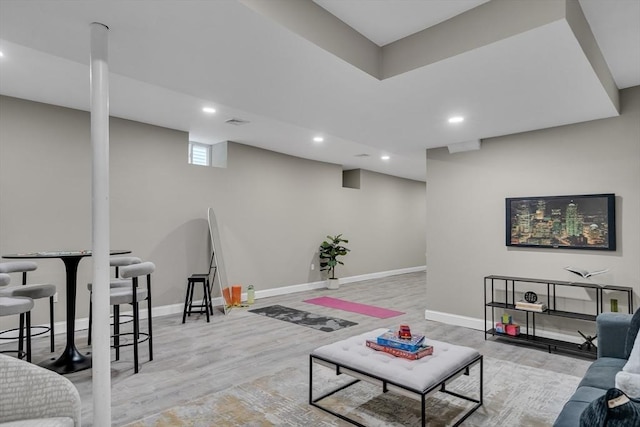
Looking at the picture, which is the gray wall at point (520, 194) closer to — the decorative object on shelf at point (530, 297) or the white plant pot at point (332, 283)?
the decorative object on shelf at point (530, 297)

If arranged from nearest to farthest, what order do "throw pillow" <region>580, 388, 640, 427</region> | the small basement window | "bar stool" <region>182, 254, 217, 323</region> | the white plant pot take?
Result: "throw pillow" <region>580, 388, 640, 427</region> → "bar stool" <region>182, 254, 217, 323</region> → the small basement window → the white plant pot

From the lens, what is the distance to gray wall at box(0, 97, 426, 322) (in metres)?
4.28

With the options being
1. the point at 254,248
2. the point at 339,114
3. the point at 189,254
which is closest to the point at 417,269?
the point at 254,248

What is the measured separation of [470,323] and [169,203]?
4.53 meters

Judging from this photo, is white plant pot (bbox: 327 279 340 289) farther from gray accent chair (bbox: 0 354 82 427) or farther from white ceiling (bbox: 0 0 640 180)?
gray accent chair (bbox: 0 354 82 427)

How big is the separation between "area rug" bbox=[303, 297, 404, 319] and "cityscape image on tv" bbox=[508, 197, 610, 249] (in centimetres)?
210

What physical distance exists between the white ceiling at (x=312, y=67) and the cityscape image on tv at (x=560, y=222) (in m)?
0.90

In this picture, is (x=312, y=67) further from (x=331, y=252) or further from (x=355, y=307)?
(x=331, y=252)

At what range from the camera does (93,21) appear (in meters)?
2.13

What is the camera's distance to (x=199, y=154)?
21.1 feet

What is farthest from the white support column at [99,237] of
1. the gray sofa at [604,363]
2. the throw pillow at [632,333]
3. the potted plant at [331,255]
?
the potted plant at [331,255]

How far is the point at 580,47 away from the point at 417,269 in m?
8.83

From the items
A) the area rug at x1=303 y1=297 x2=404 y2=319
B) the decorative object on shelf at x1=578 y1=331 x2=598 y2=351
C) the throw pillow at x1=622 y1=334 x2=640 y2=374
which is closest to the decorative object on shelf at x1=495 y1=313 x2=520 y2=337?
the decorative object on shelf at x1=578 y1=331 x2=598 y2=351

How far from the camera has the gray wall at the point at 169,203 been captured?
14.0 feet
